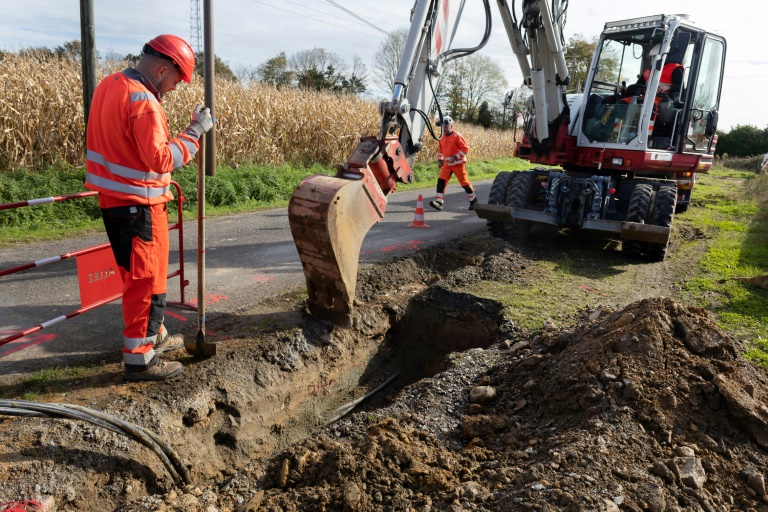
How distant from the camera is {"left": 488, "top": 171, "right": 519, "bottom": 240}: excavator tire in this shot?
29.0ft

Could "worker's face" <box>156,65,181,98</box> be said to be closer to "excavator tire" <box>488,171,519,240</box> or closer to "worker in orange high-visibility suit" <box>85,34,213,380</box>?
"worker in orange high-visibility suit" <box>85,34,213,380</box>

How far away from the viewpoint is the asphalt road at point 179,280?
14.3 feet

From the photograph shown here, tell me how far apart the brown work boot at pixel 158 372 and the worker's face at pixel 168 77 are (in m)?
1.94

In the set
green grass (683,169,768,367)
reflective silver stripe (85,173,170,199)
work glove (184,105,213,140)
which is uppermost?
work glove (184,105,213,140)

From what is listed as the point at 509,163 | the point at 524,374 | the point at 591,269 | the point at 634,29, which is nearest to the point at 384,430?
the point at 524,374

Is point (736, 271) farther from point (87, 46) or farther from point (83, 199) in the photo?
point (87, 46)

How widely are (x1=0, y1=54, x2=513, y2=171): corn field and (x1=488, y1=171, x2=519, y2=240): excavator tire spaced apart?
687cm

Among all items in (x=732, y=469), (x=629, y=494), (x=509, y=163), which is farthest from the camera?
(x=509, y=163)

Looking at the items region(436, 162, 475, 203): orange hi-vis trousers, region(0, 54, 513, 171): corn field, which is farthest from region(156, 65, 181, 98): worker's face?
region(436, 162, 475, 203): orange hi-vis trousers

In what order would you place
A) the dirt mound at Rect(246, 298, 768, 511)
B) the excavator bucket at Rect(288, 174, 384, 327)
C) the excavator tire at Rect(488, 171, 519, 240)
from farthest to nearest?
the excavator tire at Rect(488, 171, 519, 240) → the excavator bucket at Rect(288, 174, 384, 327) → the dirt mound at Rect(246, 298, 768, 511)

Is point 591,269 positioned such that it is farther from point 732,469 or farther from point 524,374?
point 732,469

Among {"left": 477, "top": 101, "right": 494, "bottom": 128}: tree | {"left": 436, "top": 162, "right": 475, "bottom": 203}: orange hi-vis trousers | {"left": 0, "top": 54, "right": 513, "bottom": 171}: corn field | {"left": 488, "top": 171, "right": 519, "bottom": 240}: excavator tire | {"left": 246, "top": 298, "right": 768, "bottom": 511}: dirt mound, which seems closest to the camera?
{"left": 246, "top": 298, "right": 768, "bottom": 511}: dirt mound

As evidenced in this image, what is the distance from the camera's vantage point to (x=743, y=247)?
29.9 feet

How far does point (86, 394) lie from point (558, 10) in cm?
715
